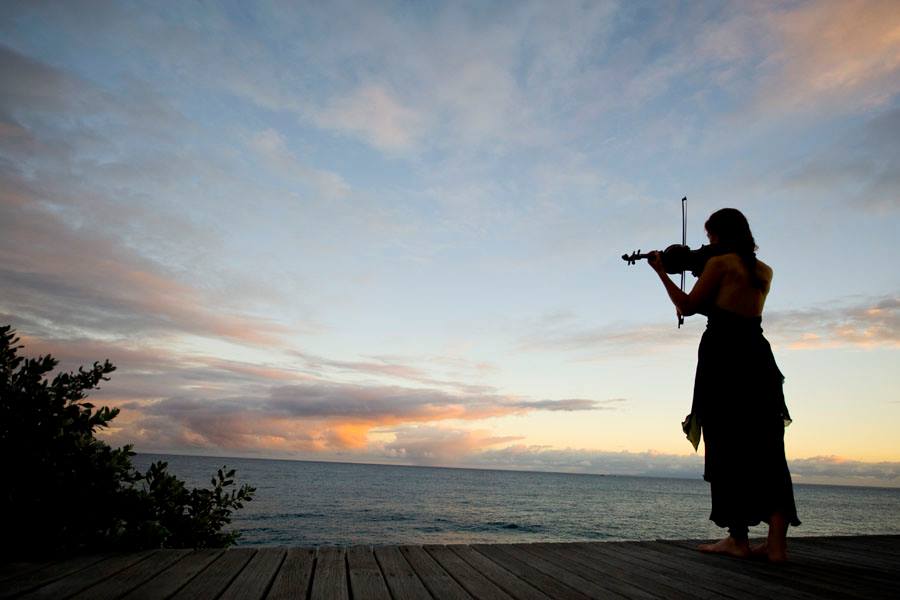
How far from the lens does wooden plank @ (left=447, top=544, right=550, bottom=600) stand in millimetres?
2376

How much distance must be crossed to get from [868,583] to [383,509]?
42927mm

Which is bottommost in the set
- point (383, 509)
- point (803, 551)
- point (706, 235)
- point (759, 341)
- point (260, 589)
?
point (383, 509)

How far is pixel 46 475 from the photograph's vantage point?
3.26 metres

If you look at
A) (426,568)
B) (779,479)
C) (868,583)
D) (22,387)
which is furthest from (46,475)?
(868,583)

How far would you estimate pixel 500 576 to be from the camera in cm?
270

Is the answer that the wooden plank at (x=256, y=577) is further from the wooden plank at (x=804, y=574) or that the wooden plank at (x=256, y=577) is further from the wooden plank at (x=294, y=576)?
the wooden plank at (x=804, y=574)

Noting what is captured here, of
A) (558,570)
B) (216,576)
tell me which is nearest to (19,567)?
(216,576)

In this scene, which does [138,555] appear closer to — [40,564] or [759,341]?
[40,564]

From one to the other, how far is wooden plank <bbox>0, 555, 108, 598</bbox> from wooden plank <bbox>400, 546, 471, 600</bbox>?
1684mm

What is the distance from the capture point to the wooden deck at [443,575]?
228 centimetres

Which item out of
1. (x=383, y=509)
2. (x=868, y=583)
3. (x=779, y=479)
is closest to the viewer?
(x=868, y=583)

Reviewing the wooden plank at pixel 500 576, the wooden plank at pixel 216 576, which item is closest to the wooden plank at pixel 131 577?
the wooden plank at pixel 216 576

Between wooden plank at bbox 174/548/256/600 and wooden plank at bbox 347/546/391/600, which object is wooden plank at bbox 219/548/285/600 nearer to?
wooden plank at bbox 174/548/256/600

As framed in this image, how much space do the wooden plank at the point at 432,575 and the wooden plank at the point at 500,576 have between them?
8.7 inches
